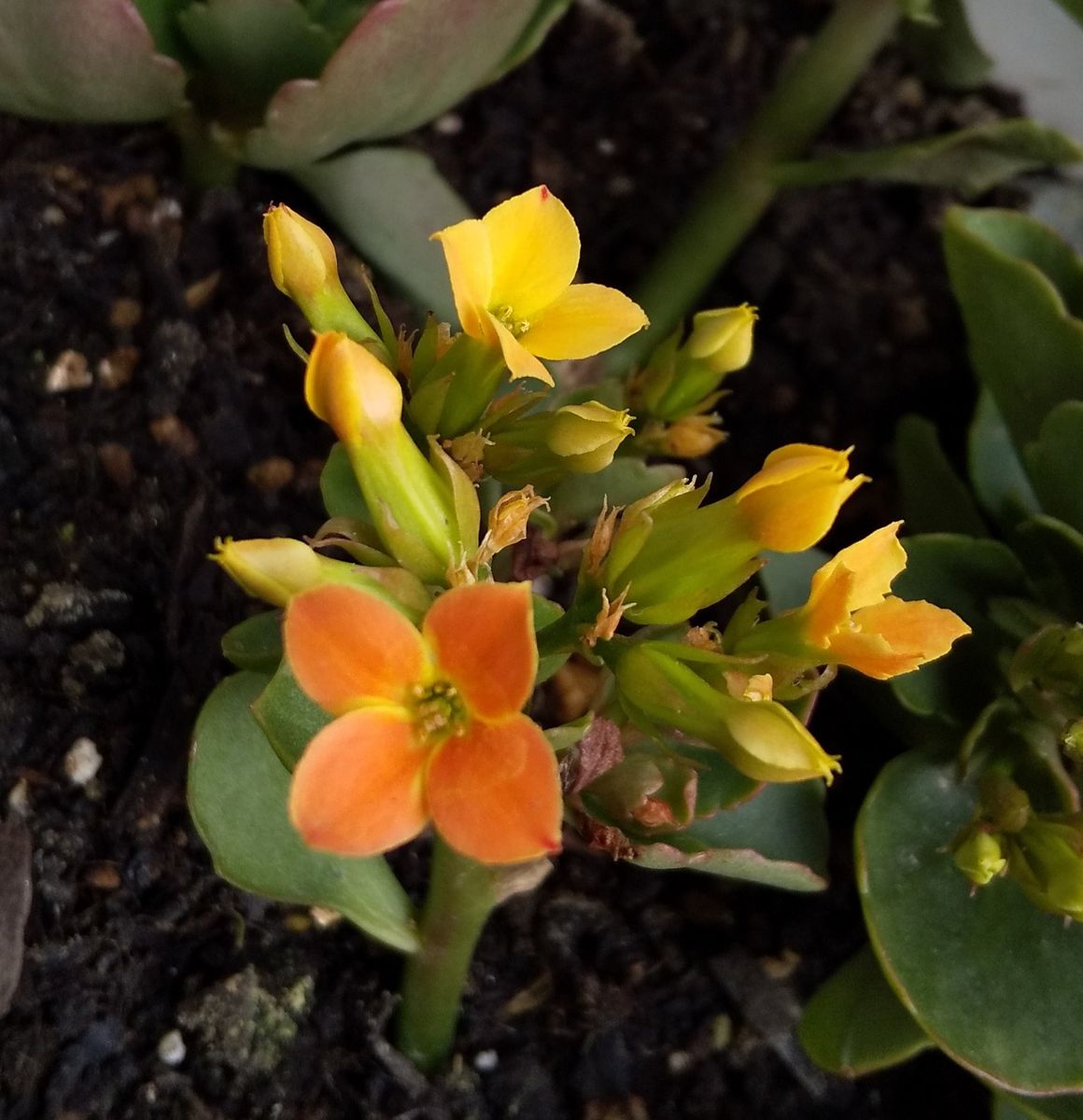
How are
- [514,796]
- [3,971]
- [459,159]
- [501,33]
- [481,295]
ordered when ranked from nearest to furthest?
[514,796] → [481,295] → [3,971] → [501,33] → [459,159]

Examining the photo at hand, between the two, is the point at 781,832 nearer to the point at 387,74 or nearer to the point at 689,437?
the point at 689,437

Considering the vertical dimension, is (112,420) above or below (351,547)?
below

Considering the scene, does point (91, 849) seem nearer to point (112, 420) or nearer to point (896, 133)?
point (112, 420)

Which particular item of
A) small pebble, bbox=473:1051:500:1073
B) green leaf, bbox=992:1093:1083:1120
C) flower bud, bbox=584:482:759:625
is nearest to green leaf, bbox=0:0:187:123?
flower bud, bbox=584:482:759:625

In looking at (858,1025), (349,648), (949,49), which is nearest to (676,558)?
(349,648)

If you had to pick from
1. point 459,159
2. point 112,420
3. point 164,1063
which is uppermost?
point 459,159

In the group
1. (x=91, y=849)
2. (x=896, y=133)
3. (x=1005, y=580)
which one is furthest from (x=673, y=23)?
(x=91, y=849)

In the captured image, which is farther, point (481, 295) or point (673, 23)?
point (673, 23)

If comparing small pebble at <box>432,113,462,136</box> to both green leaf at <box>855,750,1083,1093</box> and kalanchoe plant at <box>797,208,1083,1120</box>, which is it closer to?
kalanchoe plant at <box>797,208,1083,1120</box>
